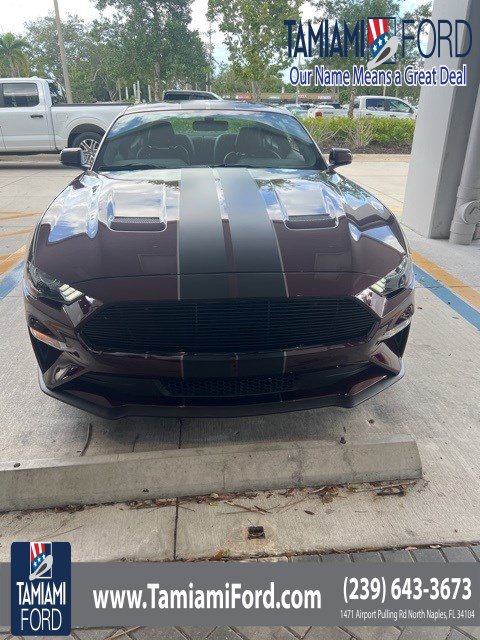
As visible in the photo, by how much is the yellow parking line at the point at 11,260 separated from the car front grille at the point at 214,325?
334cm

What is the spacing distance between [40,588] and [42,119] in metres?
11.0

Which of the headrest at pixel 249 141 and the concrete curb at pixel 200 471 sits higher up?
the headrest at pixel 249 141

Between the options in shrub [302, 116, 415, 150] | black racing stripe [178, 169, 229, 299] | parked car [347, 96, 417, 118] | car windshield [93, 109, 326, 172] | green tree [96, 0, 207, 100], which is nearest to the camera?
black racing stripe [178, 169, 229, 299]

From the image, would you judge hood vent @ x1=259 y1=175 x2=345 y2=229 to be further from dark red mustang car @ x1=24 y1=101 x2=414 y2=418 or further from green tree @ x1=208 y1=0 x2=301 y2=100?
green tree @ x1=208 y1=0 x2=301 y2=100

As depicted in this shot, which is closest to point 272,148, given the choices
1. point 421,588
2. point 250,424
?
point 250,424

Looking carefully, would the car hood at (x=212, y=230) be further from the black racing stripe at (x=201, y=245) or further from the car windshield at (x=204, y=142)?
the car windshield at (x=204, y=142)

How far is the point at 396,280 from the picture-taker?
2.29 meters

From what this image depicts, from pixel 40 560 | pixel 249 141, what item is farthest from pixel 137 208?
pixel 40 560

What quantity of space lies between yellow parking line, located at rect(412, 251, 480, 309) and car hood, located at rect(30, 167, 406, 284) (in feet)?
6.50

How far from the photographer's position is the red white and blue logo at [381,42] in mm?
16078

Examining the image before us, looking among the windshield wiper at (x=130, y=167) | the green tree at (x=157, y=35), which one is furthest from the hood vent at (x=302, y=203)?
the green tree at (x=157, y=35)

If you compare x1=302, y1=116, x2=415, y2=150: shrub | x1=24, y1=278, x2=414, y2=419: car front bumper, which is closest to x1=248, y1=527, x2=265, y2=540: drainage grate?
x1=24, y1=278, x2=414, y2=419: car front bumper

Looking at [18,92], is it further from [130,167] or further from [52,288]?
[52,288]

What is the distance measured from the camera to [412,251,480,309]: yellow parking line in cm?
435
